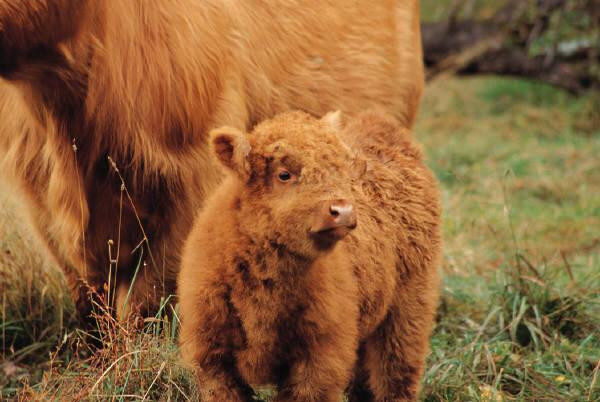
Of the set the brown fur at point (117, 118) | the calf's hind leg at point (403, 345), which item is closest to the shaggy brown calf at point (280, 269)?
the calf's hind leg at point (403, 345)

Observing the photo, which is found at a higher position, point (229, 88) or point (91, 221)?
point (229, 88)

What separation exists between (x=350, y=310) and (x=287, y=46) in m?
2.15

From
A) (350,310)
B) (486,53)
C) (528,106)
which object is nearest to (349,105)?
(350,310)

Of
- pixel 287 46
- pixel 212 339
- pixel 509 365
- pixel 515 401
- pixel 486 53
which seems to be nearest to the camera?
pixel 212 339

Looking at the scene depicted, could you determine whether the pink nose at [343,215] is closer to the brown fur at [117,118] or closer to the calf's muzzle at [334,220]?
the calf's muzzle at [334,220]

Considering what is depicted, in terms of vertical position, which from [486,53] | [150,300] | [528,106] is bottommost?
[528,106]

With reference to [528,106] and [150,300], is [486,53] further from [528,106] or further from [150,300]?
[150,300]

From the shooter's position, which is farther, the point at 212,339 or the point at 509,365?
the point at 509,365

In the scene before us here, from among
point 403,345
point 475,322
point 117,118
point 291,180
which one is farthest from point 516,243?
point 291,180

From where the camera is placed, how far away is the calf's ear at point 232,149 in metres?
2.96

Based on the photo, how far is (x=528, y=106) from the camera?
34.9 ft

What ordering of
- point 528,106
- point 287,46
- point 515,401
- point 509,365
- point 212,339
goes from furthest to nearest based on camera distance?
point 528,106 < point 287,46 < point 509,365 < point 515,401 < point 212,339

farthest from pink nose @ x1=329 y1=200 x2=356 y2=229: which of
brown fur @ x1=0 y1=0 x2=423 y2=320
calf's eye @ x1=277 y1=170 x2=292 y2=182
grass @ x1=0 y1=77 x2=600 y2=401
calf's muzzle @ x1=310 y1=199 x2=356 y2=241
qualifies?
brown fur @ x1=0 y1=0 x2=423 y2=320

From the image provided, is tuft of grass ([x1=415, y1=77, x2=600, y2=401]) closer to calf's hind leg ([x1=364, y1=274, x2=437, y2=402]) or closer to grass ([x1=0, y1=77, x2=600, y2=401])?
grass ([x1=0, y1=77, x2=600, y2=401])
